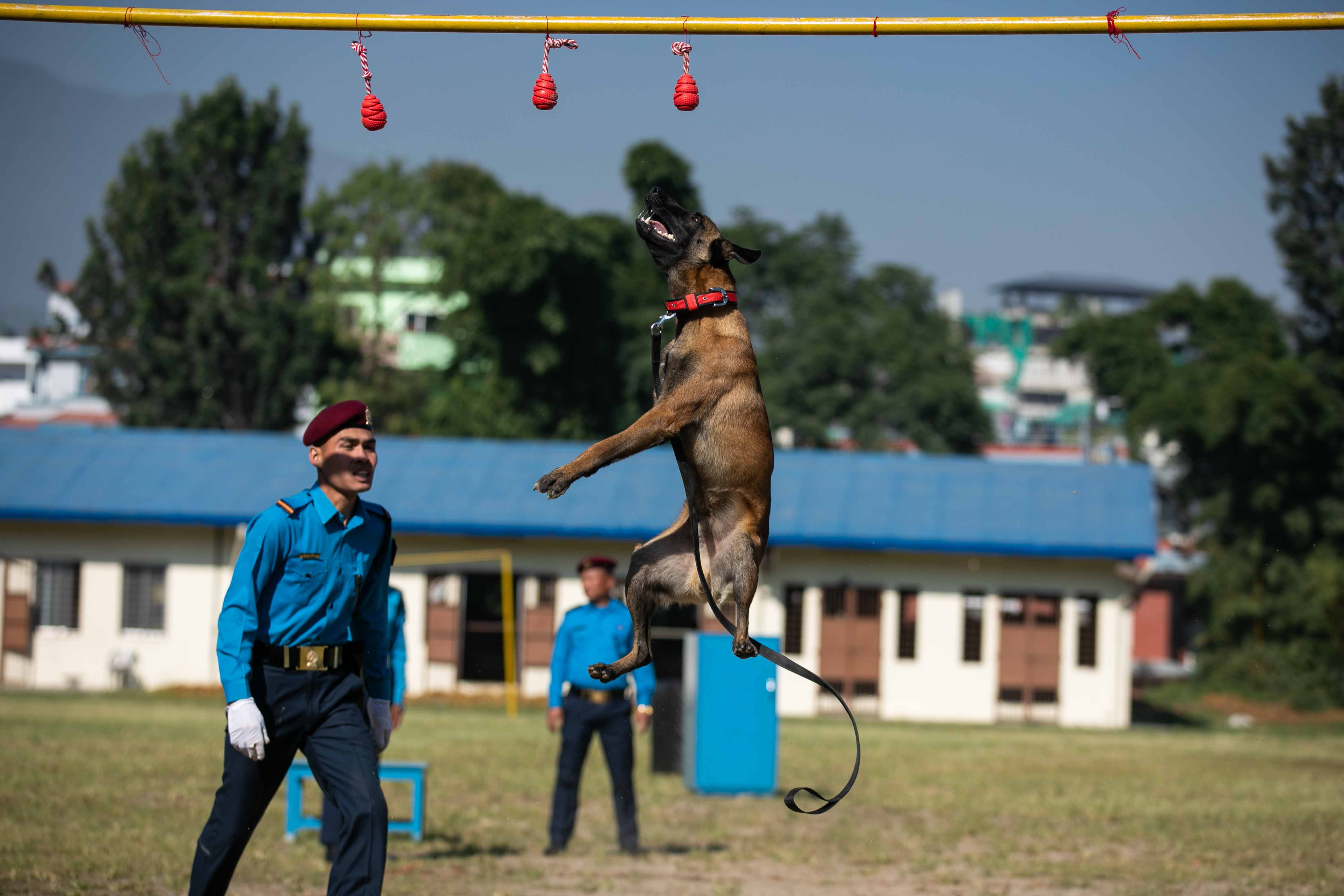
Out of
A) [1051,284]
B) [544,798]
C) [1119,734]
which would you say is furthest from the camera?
[1051,284]

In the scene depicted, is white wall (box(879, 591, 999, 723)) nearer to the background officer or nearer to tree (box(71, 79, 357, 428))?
the background officer

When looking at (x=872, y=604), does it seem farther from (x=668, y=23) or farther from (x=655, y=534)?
(x=668, y=23)

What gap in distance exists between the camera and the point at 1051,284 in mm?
123500

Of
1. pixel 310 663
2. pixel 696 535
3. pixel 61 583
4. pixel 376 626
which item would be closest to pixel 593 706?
pixel 376 626

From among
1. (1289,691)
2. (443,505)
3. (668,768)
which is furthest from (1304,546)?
(668,768)

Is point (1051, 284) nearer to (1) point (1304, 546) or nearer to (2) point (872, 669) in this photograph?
(1) point (1304, 546)

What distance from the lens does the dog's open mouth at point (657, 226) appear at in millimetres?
5469

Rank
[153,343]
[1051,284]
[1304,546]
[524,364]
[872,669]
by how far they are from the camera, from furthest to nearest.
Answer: [1051,284] → [153,343] → [524,364] → [1304,546] → [872,669]

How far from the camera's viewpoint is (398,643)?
988 centimetres

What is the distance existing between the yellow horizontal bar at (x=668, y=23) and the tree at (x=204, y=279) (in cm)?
3947

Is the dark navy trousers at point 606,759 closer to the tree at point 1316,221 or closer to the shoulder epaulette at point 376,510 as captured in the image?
the shoulder epaulette at point 376,510

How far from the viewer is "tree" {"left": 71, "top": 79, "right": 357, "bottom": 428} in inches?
1773

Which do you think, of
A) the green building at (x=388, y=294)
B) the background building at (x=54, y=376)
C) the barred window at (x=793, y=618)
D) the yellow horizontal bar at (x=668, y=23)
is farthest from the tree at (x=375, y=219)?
the yellow horizontal bar at (x=668, y=23)

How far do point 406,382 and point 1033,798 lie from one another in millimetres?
37283
